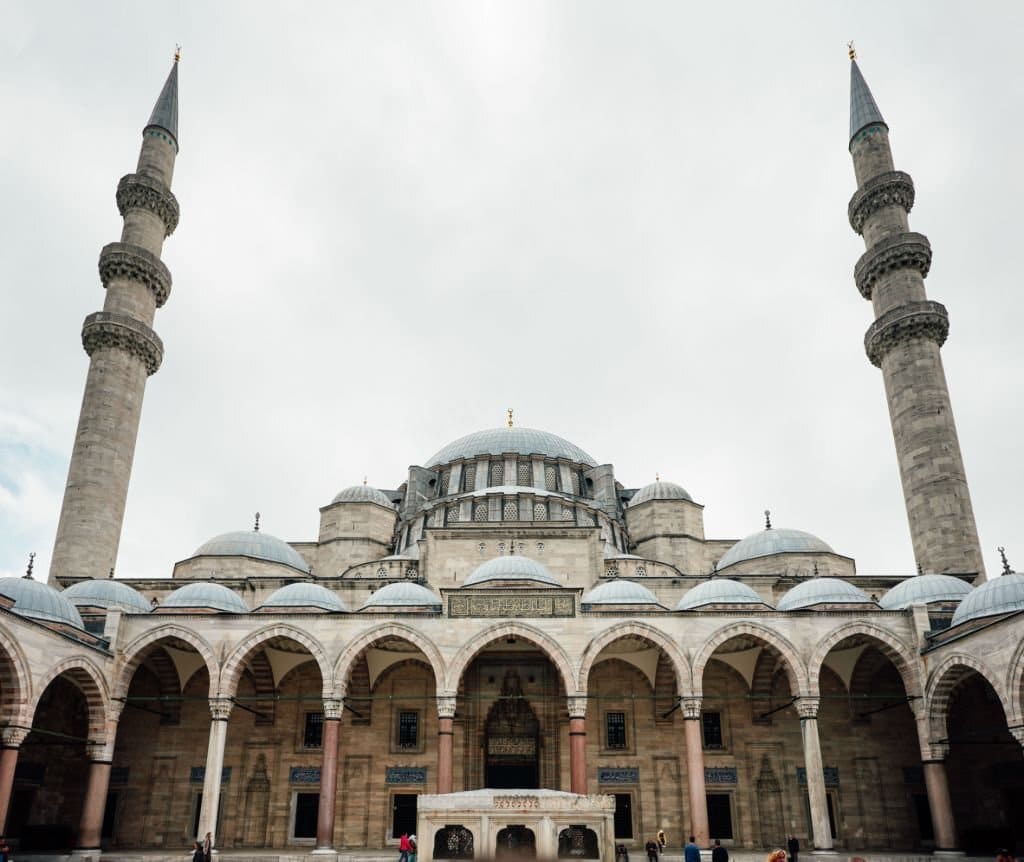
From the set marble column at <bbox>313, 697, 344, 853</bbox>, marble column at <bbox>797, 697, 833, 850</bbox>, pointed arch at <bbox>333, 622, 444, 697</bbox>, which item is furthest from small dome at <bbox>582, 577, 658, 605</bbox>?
marble column at <bbox>313, 697, 344, 853</bbox>

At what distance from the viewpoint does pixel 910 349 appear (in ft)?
73.2

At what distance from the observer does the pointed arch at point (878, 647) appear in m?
16.4

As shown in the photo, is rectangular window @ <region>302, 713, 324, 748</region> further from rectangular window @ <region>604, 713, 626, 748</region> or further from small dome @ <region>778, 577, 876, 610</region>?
small dome @ <region>778, 577, 876, 610</region>

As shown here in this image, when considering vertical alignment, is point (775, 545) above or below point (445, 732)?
above

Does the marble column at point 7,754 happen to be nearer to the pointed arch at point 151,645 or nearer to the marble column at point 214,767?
the pointed arch at point 151,645

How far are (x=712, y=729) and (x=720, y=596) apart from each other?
3.68 m

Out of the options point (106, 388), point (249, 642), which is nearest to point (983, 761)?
point (249, 642)

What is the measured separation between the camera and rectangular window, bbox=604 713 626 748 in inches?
752

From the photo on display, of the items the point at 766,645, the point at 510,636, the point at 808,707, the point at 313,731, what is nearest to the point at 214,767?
the point at 313,731

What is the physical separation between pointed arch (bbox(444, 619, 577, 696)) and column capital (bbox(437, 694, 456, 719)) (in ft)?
0.46

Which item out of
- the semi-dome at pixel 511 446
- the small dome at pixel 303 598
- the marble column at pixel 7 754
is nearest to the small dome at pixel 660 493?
the semi-dome at pixel 511 446

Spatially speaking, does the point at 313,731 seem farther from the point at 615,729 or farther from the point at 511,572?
the point at 615,729

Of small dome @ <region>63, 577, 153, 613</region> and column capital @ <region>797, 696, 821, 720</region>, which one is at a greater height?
small dome @ <region>63, 577, 153, 613</region>

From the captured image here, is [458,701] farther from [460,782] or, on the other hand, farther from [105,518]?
[105,518]
